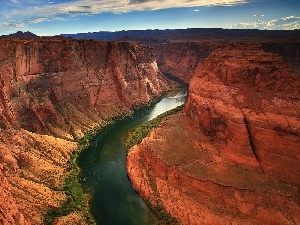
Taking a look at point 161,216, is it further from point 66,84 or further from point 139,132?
point 66,84

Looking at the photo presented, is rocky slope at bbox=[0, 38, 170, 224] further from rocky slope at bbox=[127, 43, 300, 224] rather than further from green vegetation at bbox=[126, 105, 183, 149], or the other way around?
rocky slope at bbox=[127, 43, 300, 224]

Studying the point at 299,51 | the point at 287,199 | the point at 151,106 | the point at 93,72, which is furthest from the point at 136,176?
the point at 299,51

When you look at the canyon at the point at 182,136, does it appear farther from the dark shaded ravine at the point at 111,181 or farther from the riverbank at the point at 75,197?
the dark shaded ravine at the point at 111,181

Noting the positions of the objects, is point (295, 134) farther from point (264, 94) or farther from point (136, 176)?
point (136, 176)

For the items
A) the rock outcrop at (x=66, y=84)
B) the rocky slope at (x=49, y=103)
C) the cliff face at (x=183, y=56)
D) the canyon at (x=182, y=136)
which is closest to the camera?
the canyon at (x=182, y=136)

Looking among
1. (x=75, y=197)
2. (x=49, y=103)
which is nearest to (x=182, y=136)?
(x=75, y=197)

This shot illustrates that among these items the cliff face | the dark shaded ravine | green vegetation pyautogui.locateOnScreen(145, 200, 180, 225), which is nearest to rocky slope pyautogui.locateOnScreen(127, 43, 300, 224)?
green vegetation pyautogui.locateOnScreen(145, 200, 180, 225)

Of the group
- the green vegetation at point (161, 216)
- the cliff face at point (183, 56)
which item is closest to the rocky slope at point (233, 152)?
the green vegetation at point (161, 216)
